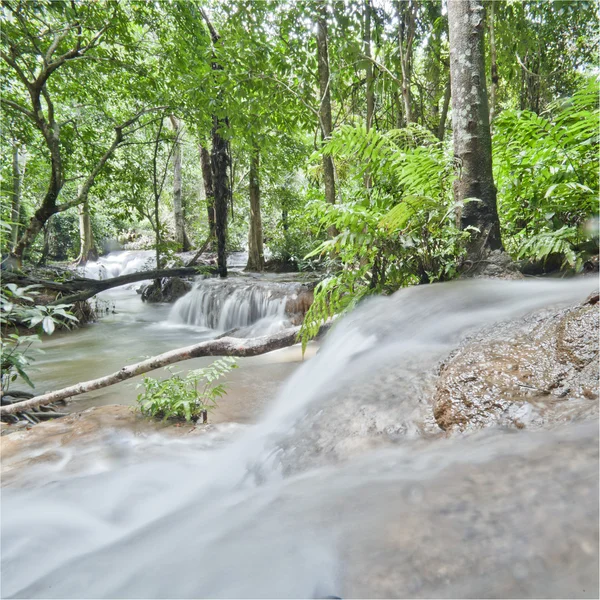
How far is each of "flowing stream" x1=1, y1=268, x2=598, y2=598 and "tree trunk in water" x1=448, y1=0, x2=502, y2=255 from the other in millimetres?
722

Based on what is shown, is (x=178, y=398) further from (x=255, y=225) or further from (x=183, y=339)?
(x=255, y=225)

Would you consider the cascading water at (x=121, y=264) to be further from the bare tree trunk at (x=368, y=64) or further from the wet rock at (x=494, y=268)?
the wet rock at (x=494, y=268)

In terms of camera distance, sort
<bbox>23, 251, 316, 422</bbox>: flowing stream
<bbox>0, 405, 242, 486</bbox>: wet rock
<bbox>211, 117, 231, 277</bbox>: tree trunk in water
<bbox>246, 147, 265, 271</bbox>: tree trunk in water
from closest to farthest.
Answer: <bbox>0, 405, 242, 486</bbox>: wet rock, <bbox>23, 251, 316, 422</bbox>: flowing stream, <bbox>211, 117, 231, 277</bbox>: tree trunk in water, <bbox>246, 147, 265, 271</bbox>: tree trunk in water

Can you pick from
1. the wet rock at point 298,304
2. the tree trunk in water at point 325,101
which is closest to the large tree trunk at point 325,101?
the tree trunk in water at point 325,101

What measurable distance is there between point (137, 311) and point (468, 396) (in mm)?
10919

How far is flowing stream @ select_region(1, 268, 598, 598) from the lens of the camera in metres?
0.82

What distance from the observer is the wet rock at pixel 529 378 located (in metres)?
1.39

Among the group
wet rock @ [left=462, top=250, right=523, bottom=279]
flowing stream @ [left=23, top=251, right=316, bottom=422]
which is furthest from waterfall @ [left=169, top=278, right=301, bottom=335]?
wet rock @ [left=462, top=250, right=523, bottom=279]

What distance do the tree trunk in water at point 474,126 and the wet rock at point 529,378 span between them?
1.59 metres

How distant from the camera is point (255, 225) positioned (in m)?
11.5

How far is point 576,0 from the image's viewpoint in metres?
4.11

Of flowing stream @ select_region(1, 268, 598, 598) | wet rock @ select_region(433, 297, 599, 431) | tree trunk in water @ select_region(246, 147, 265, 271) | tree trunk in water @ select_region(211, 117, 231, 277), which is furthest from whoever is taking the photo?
tree trunk in water @ select_region(246, 147, 265, 271)

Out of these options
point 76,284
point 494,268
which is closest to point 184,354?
point 494,268

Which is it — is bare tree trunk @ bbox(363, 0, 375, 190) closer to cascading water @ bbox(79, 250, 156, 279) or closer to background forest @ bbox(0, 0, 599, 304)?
background forest @ bbox(0, 0, 599, 304)
